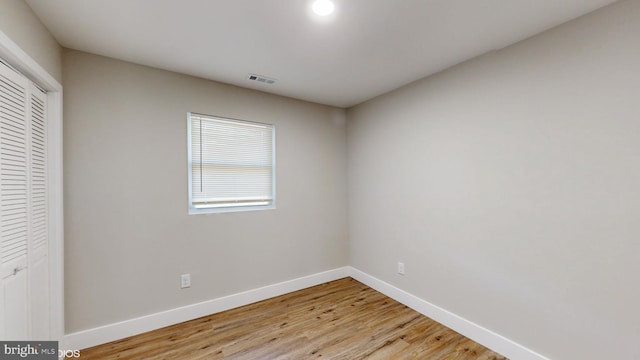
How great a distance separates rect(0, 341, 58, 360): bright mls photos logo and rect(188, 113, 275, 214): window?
1.32 m

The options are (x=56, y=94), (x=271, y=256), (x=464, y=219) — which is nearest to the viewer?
(x=56, y=94)

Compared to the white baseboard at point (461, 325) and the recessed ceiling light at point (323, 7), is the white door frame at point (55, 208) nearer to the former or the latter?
the recessed ceiling light at point (323, 7)

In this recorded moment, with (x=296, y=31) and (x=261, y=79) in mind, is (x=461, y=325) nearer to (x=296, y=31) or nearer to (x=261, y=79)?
(x=296, y=31)

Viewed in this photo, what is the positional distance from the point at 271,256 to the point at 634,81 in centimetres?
324

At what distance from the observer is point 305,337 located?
2246 millimetres

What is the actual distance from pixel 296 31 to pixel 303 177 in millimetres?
1817

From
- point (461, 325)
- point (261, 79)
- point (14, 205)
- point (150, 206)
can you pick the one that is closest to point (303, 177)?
point (261, 79)

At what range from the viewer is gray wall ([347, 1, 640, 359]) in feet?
5.01

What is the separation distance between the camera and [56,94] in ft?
6.26

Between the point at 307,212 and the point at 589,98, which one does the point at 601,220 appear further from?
the point at 307,212

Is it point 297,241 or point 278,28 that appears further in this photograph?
point 297,241

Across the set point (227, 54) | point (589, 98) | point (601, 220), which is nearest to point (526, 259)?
point (601, 220)

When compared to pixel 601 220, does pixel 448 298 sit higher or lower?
lower

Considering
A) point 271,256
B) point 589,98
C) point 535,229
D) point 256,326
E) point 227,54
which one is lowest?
point 256,326
